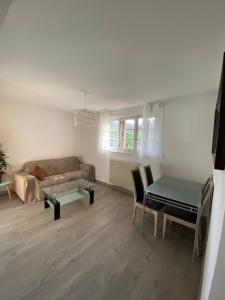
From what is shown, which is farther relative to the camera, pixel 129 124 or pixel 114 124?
pixel 114 124

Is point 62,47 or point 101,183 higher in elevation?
point 62,47

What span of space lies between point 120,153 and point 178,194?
6.96ft

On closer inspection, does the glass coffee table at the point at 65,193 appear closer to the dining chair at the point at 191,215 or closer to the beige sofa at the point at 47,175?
the beige sofa at the point at 47,175

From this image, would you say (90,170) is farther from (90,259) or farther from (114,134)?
(90,259)

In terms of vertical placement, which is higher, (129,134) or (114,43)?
(114,43)

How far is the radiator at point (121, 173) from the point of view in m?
3.64

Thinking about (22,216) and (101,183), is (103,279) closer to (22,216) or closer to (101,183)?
(22,216)

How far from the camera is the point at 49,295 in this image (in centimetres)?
133

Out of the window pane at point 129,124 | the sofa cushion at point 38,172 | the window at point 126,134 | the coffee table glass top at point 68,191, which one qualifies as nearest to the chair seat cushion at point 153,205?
the coffee table glass top at point 68,191

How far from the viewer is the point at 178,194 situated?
2035mm

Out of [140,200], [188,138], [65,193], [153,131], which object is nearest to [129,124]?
[153,131]

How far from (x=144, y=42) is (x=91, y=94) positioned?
164 cm

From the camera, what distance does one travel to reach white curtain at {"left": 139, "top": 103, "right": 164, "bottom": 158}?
9.93 feet

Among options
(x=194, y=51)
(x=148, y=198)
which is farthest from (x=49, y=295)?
(x=194, y=51)
